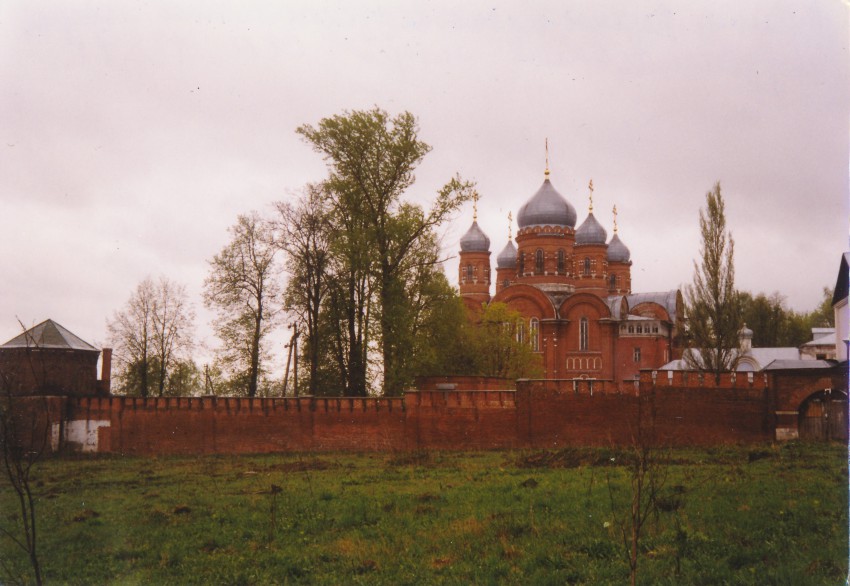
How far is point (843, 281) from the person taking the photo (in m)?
25.8

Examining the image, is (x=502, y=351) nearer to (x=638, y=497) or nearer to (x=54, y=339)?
(x=54, y=339)

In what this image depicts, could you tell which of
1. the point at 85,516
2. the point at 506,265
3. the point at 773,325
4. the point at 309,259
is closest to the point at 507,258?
the point at 506,265

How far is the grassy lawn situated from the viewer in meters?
8.58

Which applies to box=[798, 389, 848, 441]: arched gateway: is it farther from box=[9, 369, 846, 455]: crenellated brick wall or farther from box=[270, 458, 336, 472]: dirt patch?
box=[270, 458, 336, 472]: dirt patch

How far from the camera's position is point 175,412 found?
23.6m

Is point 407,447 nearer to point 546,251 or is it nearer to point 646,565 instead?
point 646,565

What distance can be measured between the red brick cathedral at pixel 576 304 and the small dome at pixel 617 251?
3512 mm

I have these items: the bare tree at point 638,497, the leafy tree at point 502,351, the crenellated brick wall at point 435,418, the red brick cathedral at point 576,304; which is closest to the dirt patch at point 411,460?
the crenellated brick wall at point 435,418

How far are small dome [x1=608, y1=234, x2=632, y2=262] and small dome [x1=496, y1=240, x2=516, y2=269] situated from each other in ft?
23.4

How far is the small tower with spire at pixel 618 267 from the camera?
62.5 meters

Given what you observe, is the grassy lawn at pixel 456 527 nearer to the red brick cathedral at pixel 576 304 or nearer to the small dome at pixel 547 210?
the red brick cathedral at pixel 576 304

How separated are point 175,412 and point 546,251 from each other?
116 feet

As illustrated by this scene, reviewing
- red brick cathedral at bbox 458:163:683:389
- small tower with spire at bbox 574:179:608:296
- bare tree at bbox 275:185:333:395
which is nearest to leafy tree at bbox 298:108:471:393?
bare tree at bbox 275:185:333:395

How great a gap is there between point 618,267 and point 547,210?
1021 cm
